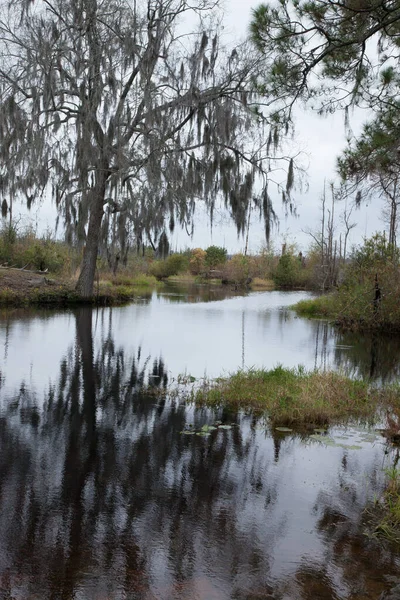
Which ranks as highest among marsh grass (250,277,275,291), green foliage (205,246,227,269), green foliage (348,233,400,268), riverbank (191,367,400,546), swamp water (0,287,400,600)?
green foliage (205,246,227,269)

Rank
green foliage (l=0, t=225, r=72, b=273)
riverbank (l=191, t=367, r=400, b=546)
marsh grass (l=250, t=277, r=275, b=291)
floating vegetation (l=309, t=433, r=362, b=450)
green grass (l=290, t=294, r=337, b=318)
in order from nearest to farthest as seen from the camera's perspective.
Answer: floating vegetation (l=309, t=433, r=362, b=450) < riverbank (l=191, t=367, r=400, b=546) < green grass (l=290, t=294, r=337, b=318) < green foliage (l=0, t=225, r=72, b=273) < marsh grass (l=250, t=277, r=275, b=291)

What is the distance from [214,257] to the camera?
67062mm

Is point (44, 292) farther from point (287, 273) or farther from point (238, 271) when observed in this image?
point (238, 271)

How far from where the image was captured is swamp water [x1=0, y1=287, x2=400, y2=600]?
12.8 ft

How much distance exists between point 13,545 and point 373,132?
6.51m

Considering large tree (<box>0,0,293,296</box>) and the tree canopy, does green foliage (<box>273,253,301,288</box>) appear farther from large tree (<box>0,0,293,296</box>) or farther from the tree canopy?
the tree canopy

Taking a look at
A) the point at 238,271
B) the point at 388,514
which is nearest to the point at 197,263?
the point at 238,271

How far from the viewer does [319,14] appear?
603 cm

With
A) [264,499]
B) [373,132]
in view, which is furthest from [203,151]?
[264,499]

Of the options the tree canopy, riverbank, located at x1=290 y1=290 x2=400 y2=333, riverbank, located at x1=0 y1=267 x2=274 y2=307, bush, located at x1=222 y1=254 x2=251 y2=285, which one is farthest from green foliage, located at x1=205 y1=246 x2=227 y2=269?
the tree canopy

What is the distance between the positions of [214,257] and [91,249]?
144 feet

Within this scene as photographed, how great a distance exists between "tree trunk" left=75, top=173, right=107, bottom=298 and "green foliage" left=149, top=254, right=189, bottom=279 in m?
32.4

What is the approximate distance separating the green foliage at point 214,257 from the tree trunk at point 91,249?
42496mm

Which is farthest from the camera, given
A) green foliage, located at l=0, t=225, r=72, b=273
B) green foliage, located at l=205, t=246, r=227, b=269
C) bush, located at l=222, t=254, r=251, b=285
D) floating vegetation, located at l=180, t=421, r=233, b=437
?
green foliage, located at l=205, t=246, r=227, b=269
